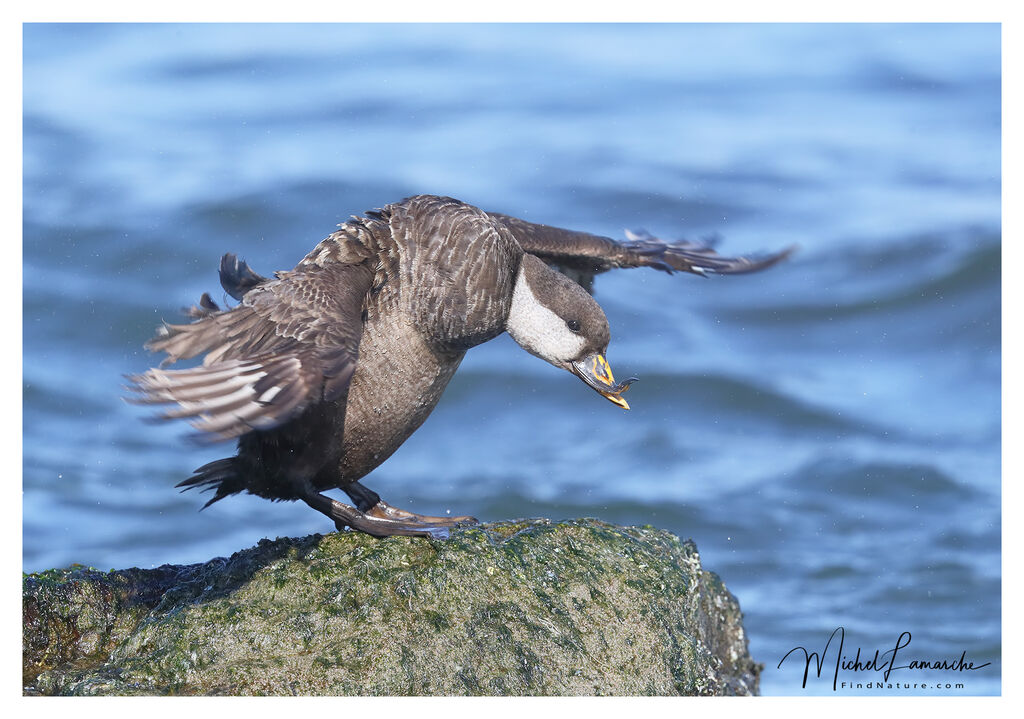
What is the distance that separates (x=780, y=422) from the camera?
11.3 meters

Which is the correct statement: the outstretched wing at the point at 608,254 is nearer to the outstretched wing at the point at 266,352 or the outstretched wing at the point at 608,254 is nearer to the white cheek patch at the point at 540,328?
the white cheek patch at the point at 540,328

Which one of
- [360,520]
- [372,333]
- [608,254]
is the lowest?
[360,520]

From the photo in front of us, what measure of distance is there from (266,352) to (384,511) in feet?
4.47

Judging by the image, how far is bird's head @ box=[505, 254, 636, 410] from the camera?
623 cm

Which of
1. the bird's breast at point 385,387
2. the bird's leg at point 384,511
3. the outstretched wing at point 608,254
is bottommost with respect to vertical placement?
the bird's leg at point 384,511

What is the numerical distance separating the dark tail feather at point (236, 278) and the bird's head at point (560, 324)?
54.8 inches

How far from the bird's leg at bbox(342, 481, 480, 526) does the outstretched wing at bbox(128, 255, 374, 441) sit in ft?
3.54

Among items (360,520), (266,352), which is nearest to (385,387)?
(360,520)

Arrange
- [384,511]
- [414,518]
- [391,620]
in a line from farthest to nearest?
[384,511], [414,518], [391,620]

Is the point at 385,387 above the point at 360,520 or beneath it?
above

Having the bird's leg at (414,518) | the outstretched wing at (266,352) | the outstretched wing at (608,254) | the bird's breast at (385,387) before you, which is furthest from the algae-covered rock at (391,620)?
the outstretched wing at (608,254)

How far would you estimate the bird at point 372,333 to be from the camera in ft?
17.8

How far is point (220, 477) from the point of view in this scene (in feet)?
19.0

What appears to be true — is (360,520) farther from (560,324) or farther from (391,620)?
(560,324)
